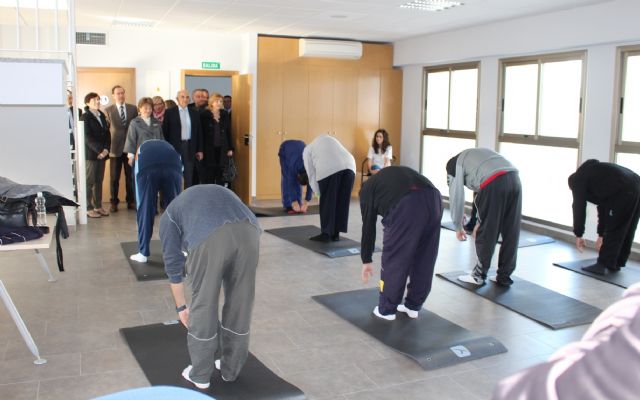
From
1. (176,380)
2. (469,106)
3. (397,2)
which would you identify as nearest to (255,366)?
(176,380)

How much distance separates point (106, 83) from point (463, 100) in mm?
5450

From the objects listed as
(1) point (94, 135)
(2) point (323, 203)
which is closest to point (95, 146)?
(1) point (94, 135)

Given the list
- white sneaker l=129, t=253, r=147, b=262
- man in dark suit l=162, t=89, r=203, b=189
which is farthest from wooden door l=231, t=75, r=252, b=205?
white sneaker l=129, t=253, r=147, b=262

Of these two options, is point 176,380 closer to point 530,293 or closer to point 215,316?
point 215,316

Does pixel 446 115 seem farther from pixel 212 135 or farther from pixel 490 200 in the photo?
pixel 490 200

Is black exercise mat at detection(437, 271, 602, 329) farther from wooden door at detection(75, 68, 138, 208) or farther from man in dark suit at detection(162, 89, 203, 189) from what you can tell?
wooden door at detection(75, 68, 138, 208)

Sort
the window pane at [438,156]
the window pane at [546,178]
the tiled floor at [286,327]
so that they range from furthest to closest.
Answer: the window pane at [438,156] < the window pane at [546,178] < the tiled floor at [286,327]

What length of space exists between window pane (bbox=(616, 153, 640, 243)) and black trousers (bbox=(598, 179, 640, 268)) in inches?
38.2

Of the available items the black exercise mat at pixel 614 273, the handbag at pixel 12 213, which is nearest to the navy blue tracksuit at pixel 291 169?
the black exercise mat at pixel 614 273

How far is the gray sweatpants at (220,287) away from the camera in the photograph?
3.05 meters

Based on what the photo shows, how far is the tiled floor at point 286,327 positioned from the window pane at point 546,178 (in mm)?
1284

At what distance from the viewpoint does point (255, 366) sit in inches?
144

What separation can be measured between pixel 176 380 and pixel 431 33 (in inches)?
304

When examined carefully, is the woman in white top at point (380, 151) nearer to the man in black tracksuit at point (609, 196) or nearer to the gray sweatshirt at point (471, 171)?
the man in black tracksuit at point (609, 196)
